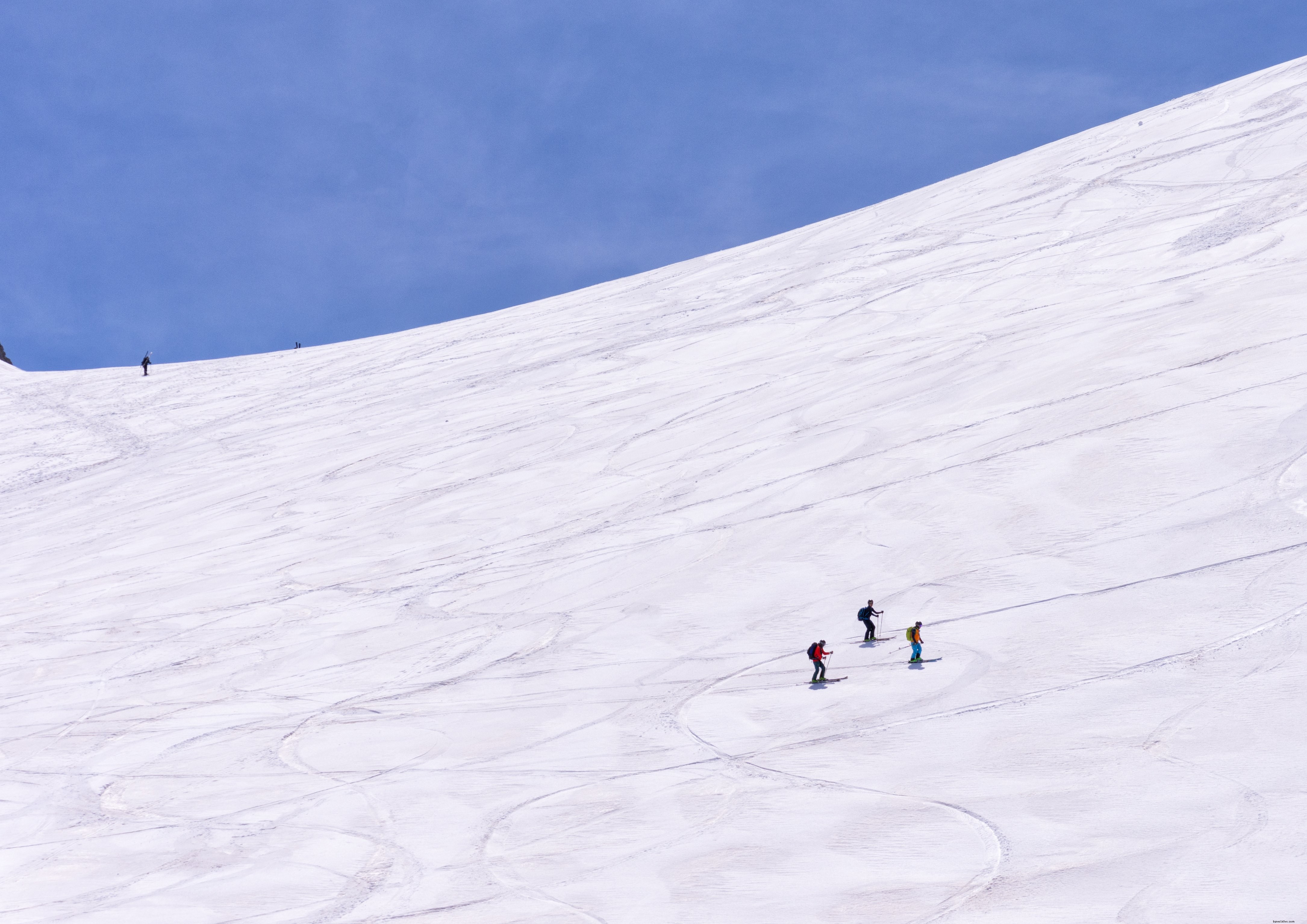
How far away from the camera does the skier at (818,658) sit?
43.9ft

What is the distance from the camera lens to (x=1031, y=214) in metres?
35.1

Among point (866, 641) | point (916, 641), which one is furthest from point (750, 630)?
point (916, 641)

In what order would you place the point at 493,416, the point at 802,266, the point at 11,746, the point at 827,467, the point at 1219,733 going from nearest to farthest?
the point at 1219,733
the point at 11,746
the point at 827,467
the point at 493,416
the point at 802,266

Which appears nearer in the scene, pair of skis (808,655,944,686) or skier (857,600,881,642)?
pair of skis (808,655,944,686)

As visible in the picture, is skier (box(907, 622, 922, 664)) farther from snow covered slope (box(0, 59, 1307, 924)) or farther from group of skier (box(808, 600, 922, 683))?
snow covered slope (box(0, 59, 1307, 924))

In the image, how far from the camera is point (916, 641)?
13219mm

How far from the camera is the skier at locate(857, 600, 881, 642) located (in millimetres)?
14117

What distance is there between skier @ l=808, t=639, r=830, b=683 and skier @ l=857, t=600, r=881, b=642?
0.70 meters

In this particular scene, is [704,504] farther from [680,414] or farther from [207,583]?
[207,583]

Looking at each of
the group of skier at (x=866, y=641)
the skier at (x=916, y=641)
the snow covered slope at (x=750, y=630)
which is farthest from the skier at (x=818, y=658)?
the skier at (x=916, y=641)

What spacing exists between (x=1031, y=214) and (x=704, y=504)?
63.4 feet

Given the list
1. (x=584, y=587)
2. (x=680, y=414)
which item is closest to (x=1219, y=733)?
(x=584, y=587)

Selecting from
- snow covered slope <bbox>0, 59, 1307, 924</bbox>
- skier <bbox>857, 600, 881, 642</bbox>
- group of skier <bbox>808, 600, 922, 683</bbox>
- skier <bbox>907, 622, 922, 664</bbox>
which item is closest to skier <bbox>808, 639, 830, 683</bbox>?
group of skier <bbox>808, 600, 922, 683</bbox>

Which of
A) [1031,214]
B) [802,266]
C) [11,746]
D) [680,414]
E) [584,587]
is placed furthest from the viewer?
[802,266]
